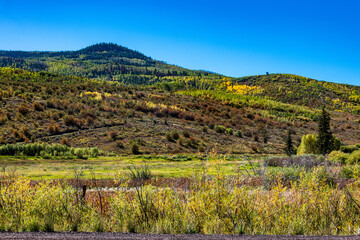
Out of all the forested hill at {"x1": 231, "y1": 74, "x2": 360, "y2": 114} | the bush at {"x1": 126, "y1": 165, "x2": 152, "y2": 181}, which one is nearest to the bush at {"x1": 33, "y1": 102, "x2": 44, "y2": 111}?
the bush at {"x1": 126, "y1": 165, "x2": 152, "y2": 181}

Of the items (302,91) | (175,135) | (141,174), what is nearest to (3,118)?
(175,135)

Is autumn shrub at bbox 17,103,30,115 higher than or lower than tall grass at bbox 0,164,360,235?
lower

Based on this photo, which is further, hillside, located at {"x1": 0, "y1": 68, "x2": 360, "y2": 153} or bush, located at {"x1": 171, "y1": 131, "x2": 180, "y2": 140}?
bush, located at {"x1": 171, "y1": 131, "x2": 180, "y2": 140}

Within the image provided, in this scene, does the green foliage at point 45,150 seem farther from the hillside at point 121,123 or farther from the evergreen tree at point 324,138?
the evergreen tree at point 324,138

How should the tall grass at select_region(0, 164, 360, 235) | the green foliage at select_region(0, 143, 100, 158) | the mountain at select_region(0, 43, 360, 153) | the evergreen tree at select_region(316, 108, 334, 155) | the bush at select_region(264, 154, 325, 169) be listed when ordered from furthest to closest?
1. the mountain at select_region(0, 43, 360, 153)
2. the evergreen tree at select_region(316, 108, 334, 155)
3. the green foliage at select_region(0, 143, 100, 158)
4. the bush at select_region(264, 154, 325, 169)
5. the tall grass at select_region(0, 164, 360, 235)

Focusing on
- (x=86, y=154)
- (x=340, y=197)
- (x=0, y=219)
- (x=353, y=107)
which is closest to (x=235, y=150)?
(x=86, y=154)

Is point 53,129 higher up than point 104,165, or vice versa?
point 53,129

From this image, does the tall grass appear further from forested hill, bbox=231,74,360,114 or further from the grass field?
forested hill, bbox=231,74,360,114

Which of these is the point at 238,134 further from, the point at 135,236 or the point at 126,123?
the point at 135,236

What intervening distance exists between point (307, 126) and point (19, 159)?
48.0 metres

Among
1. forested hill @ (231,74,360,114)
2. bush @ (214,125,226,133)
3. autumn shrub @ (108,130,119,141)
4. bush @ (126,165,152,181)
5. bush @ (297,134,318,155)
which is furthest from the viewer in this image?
forested hill @ (231,74,360,114)

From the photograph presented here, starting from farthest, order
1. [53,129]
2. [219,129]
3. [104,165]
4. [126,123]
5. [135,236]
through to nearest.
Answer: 1. [219,129]
2. [126,123]
3. [53,129]
4. [104,165]
5. [135,236]

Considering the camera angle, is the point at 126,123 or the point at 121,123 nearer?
the point at 121,123

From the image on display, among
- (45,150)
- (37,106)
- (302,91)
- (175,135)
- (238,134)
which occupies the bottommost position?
(45,150)
